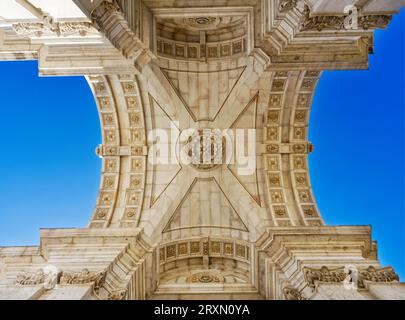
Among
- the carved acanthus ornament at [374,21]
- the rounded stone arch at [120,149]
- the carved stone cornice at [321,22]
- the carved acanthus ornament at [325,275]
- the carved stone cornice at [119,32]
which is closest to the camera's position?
the carved acanthus ornament at [374,21]

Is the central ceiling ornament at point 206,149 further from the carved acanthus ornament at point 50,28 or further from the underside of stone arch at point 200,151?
the carved acanthus ornament at point 50,28

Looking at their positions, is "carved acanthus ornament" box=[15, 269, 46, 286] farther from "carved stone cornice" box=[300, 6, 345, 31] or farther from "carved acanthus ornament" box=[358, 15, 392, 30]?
"carved acanthus ornament" box=[358, 15, 392, 30]

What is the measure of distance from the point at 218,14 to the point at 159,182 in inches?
362

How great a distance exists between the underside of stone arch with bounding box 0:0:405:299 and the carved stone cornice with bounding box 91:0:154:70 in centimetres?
7

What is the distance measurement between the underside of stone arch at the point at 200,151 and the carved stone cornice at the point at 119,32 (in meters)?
0.07

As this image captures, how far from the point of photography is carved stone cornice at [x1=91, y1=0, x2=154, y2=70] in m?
14.2

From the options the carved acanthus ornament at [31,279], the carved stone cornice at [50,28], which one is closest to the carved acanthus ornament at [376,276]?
the carved acanthus ornament at [31,279]

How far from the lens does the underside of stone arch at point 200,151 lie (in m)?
14.3

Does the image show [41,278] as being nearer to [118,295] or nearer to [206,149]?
[118,295]

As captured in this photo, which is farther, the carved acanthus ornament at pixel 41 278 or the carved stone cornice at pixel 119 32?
the carved stone cornice at pixel 119 32

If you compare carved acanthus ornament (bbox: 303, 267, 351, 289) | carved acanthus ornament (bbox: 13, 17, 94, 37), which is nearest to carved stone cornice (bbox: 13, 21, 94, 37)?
carved acanthus ornament (bbox: 13, 17, 94, 37)

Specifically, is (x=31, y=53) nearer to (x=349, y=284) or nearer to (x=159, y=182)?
(x=159, y=182)

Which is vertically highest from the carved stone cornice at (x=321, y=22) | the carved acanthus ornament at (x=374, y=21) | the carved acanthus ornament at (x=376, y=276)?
the carved stone cornice at (x=321, y=22)

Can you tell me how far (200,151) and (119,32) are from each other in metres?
8.76
